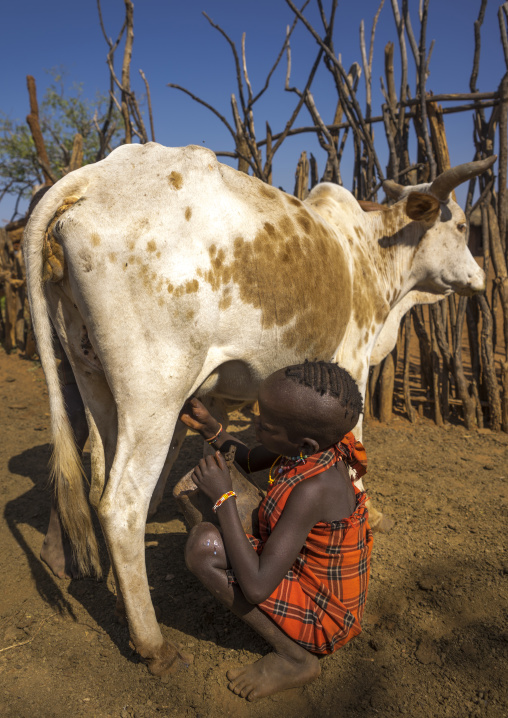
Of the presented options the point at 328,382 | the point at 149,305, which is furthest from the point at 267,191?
the point at 328,382

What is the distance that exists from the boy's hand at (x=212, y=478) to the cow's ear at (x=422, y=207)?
2.21 metres

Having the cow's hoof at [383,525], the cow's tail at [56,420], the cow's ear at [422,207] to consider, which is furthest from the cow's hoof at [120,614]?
the cow's ear at [422,207]

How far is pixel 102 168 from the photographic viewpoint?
2.19 metres

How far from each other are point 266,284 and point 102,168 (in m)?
0.82

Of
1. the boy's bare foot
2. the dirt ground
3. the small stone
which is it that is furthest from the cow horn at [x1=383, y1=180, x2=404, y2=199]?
the small stone

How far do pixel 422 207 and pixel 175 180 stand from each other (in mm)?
1952

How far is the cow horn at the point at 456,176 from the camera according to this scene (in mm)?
3283

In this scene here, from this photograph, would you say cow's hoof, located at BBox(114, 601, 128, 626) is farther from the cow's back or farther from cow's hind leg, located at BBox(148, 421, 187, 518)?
the cow's back

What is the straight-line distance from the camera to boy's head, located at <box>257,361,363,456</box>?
1.95 metres

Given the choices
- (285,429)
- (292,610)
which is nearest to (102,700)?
(292,610)

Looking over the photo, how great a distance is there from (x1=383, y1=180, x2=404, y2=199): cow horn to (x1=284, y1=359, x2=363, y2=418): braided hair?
2.45 meters

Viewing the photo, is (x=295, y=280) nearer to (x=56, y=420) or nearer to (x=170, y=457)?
(x=56, y=420)

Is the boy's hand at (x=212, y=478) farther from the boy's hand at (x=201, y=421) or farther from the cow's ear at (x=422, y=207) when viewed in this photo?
the cow's ear at (x=422, y=207)

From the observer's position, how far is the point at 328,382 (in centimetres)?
200
